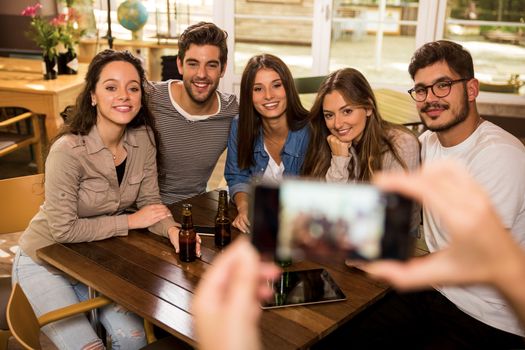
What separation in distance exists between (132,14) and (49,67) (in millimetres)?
1198

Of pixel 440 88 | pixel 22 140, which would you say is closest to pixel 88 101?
pixel 440 88

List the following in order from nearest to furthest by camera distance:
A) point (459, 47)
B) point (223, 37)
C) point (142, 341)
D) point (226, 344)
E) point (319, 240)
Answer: point (226, 344), point (319, 240), point (142, 341), point (459, 47), point (223, 37)

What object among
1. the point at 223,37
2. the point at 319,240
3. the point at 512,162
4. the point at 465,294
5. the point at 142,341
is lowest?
the point at 142,341

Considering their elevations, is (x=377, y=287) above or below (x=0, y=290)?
above

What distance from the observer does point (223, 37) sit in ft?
8.65

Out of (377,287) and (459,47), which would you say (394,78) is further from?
(377,287)

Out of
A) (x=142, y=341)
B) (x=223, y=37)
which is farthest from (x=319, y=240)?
(x=223, y=37)

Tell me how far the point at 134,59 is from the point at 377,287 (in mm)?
1250

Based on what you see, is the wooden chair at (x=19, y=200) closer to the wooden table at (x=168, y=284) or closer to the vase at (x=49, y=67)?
the wooden table at (x=168, y=284)

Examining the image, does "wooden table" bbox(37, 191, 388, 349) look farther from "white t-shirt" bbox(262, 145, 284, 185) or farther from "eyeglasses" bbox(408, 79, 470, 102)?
"eyeglasses" bbox(408, 79, 470, 102)

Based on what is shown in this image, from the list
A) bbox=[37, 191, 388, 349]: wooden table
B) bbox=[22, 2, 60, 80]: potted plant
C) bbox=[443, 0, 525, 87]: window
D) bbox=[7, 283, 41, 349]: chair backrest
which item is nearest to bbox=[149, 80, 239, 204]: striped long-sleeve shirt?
bbox=[37, 191, 388, 349]: wooden table

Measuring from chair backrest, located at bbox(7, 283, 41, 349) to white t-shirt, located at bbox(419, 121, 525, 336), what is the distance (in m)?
1.28

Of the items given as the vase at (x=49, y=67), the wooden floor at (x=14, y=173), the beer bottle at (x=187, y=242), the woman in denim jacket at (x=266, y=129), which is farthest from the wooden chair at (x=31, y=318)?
the vase at (x=49, y=67)

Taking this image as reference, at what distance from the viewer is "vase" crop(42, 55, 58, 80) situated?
4.43 metres
